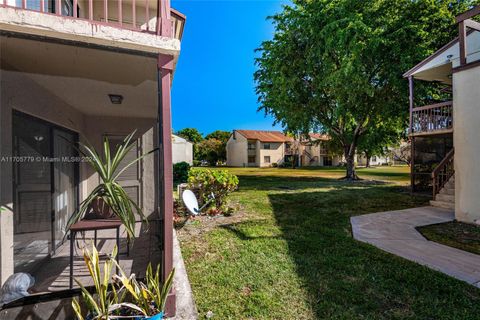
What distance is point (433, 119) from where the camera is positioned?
9.79 m

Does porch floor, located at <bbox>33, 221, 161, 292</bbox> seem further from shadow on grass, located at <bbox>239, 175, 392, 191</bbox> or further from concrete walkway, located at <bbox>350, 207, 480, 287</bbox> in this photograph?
shadow on grass, located at <bbox>239, 175, 392, 191</bbox>

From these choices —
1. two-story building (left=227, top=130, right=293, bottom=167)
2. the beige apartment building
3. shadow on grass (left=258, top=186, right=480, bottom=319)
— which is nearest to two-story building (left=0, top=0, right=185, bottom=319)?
shadow on grass (left=258, top=186, right=480, bottom=319)

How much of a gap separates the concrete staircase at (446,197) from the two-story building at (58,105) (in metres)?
8.79

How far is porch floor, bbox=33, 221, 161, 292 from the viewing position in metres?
3.14

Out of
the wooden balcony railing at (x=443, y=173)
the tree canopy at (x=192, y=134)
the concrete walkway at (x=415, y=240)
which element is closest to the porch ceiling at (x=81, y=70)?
the concrete walkway at (x=415, y=240)

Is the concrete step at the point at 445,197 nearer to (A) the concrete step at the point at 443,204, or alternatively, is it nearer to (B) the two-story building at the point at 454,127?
(B) the two-story building at the point at 454,127

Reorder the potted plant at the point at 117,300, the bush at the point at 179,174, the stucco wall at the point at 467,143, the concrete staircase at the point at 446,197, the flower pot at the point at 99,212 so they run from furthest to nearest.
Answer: the bush at the point at 179,174, the concrete staircase at the point at 446,197, the stucco wall at the point at 467,143, the flower pot at the point at 99,212, the potted plant at the point at 117,300

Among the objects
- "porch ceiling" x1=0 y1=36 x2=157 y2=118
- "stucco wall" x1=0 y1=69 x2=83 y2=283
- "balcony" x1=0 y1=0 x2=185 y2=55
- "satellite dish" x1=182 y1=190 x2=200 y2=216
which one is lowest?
"satellite dish" x1=182 y1=190 x2=200 y2=216

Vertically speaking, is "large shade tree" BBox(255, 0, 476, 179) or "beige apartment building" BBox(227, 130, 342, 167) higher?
"large shade tree" BBox(255, 0, 476, 179)

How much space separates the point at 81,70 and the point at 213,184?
432 cm

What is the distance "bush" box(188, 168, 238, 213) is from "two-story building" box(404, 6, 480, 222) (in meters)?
5.89

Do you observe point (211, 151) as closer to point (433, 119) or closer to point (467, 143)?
point (433, 119)

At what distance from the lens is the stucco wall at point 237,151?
4287 centimetres

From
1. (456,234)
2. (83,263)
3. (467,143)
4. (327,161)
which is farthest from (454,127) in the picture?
(327,161)
